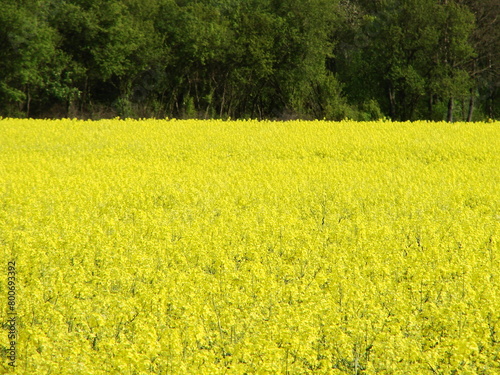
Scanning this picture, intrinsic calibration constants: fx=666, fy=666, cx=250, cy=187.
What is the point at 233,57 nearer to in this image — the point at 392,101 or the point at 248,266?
the point at 392,101

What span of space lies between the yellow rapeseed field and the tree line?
23.4 metres

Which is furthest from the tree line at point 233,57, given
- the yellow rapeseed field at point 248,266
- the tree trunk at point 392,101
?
the yellow rapeseed field at point 248,266

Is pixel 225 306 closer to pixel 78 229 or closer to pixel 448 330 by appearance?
pixel 448 330

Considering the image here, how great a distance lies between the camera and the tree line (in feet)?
142

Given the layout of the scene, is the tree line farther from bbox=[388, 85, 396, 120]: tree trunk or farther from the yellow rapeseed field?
the yellow rapeseed field

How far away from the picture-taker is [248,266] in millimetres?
9711

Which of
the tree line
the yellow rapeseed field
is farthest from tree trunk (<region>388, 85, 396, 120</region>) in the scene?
the yellow rapeseed field

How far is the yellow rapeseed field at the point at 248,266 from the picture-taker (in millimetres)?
6785

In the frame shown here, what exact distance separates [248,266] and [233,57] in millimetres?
40235

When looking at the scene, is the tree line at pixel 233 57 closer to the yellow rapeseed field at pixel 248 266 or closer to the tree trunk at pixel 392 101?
the tree trunk at pixel 392 101

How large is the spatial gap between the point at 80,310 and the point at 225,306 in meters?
1.73

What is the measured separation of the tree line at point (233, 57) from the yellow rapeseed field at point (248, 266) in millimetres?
23418

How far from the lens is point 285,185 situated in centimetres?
1628

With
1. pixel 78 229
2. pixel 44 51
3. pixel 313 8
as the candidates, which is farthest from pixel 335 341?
pixel 313 8
